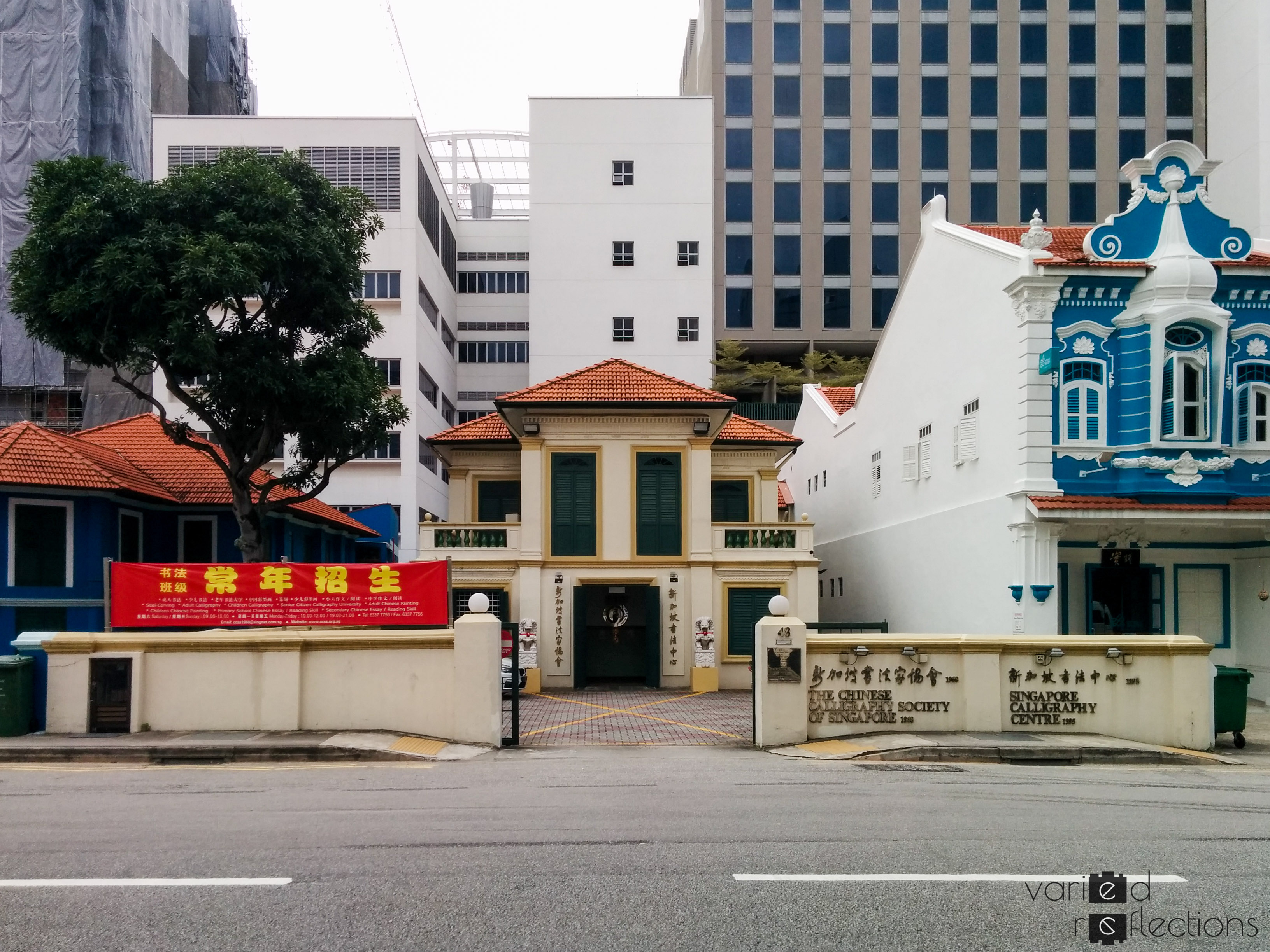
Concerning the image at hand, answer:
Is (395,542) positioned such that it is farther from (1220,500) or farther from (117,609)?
(1220,500)

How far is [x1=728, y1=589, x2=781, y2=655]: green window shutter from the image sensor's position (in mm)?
24062

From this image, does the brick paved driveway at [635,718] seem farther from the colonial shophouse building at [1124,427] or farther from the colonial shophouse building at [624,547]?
the colonial shophouse building at [1124,427]

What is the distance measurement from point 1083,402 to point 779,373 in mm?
32125

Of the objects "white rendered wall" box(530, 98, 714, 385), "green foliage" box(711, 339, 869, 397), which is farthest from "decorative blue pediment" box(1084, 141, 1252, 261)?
"white rendered wall" box(530, 98, 714, 385)

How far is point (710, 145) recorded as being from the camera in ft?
160

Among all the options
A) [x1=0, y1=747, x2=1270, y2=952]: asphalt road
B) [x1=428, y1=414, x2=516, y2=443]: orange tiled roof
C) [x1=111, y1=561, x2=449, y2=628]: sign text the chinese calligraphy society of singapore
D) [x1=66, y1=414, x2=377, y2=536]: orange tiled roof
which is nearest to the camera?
[x1=0, y1=747, x2=1270, y2=952]: asphalt road

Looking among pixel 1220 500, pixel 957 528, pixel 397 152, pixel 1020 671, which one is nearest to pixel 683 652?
pixel 957 528

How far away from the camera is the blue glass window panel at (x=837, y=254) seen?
55188mm

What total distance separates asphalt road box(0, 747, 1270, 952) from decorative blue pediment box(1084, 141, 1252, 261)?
10.9 metres

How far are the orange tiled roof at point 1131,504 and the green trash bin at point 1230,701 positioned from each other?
173 inches

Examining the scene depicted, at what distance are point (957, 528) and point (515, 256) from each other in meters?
39.6

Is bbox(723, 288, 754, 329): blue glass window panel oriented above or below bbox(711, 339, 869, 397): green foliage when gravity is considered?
above

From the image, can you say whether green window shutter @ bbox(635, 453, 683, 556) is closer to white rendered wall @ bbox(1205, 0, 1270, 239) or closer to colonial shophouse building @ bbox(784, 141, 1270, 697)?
colonial shophouse building @ bbox(784, 141, 1270, 697)

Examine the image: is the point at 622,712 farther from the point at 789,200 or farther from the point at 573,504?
the point at 789,200
